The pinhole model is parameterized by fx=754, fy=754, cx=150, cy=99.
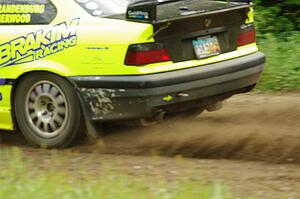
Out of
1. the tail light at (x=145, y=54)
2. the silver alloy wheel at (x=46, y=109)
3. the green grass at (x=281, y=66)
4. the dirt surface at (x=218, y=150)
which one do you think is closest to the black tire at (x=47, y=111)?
the silver alloy wheel at (x=46, y=109)

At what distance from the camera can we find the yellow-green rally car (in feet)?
19.6

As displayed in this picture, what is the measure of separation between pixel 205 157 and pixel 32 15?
6.28 ft

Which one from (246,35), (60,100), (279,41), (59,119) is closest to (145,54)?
(60,100)

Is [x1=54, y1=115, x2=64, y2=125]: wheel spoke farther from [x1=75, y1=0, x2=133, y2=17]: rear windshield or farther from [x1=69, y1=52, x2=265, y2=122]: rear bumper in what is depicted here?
[x1=75, y1=0, x2=133, y2=17]: rear windshield

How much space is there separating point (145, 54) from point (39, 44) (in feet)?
3.19

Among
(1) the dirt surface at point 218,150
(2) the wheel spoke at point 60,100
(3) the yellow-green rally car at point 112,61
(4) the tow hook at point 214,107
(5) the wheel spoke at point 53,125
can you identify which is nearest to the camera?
(1) the dirt surface at point 218,150

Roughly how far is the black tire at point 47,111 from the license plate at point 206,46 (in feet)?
3.56

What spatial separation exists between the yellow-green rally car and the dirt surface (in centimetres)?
34

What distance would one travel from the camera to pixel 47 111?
21.2ft

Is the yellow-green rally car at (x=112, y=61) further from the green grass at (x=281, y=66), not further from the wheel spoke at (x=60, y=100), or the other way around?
the green grass at (x=281, y=66)

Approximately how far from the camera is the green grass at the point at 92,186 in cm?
460

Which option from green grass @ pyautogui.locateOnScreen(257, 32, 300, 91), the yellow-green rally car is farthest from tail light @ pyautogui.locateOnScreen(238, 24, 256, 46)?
green grass @ pyautogui.locateOnScreen(257, 32, 300, 91)

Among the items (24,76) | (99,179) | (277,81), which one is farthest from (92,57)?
(277,81)

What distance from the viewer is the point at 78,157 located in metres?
6.29
